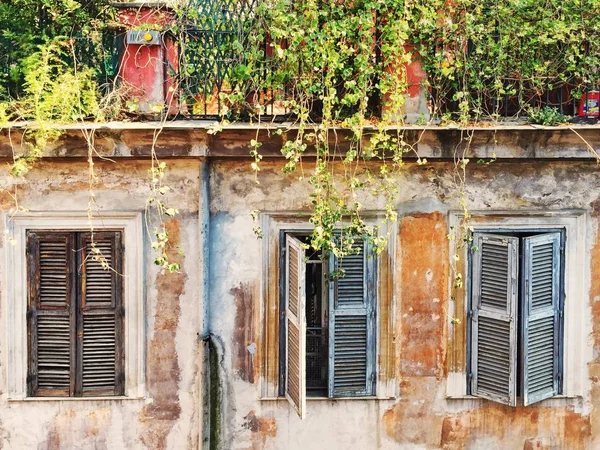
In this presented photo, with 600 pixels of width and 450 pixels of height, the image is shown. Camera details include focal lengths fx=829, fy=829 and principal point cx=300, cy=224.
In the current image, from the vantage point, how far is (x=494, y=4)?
7379 millimetres

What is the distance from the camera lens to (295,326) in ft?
23.6

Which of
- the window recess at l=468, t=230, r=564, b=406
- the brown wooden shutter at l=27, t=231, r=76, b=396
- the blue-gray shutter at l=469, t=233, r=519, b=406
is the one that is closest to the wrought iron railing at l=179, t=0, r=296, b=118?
the brown wooden shutter at l=27, t=231, r=76, b=396

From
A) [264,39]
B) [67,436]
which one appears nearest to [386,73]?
[264,39]

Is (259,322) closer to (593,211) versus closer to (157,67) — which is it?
(157,67)

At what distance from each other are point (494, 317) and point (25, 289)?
4242 millimetres

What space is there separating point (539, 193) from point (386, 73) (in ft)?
6.05

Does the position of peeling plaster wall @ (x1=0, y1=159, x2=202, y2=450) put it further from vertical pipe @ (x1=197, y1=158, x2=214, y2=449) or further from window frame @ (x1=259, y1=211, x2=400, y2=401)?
window frame @ (x1=259, y1=211, x2=400, y2=401)

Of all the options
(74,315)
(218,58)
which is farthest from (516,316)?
(74,315)

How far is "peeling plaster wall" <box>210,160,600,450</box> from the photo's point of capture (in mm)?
7500

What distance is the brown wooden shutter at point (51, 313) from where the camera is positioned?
7.42 m

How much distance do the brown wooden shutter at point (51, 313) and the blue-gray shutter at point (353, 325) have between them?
2361 mm

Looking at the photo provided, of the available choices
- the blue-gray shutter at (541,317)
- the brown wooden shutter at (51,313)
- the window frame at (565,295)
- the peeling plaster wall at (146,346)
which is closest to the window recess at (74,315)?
the brown wooden shutter at (51,313)

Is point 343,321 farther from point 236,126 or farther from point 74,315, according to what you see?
point 74,315

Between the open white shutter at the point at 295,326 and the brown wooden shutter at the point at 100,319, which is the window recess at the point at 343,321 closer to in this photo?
the open white shutter at the point at 295,326
